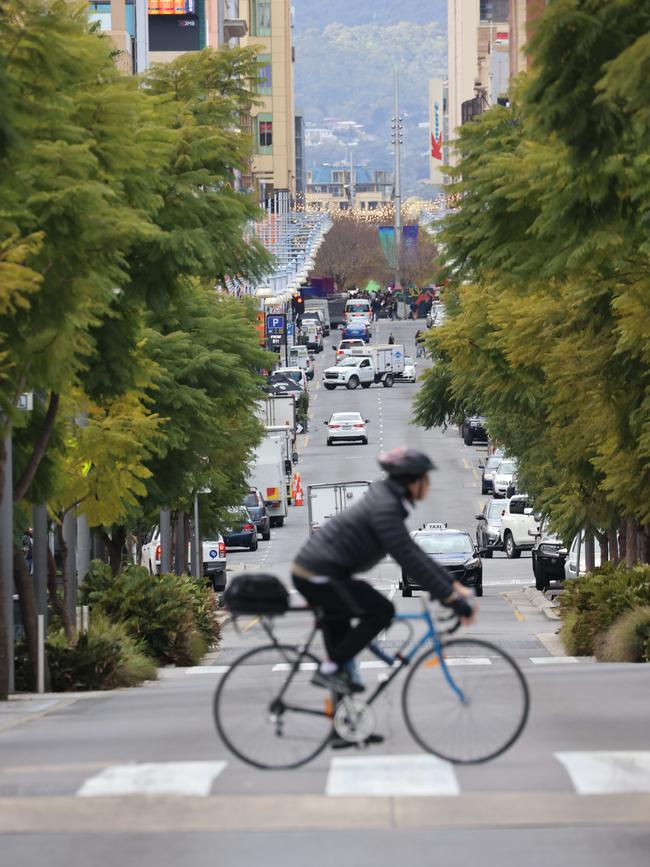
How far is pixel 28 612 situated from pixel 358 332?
12701cm

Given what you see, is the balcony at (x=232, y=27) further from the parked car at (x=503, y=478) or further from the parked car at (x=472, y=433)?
the parked car at (x=503, y=478)

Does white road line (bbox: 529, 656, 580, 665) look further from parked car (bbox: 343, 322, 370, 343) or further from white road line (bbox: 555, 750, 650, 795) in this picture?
parked car (bbox: 343, 322, 370, 343)

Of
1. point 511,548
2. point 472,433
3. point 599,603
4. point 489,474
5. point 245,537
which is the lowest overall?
point 511,548

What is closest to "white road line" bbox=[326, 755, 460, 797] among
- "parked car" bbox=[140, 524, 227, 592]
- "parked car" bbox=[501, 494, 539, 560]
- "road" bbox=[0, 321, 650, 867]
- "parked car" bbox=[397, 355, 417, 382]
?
"road" bbox=[0, 321, 650, 867]

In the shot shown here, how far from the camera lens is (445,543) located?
157ft

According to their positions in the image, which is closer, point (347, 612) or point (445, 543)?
point (347, 612)

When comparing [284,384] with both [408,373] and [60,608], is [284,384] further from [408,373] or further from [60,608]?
[60,608]

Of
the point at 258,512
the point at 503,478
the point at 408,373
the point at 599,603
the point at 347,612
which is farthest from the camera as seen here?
the point at 408,373

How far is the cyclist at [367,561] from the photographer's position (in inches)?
368

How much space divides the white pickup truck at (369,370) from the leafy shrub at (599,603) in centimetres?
9254

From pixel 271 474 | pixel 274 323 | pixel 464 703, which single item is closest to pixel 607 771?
pixel 464 703

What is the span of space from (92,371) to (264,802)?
13.3m

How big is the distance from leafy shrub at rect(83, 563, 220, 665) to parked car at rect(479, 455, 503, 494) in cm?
5024

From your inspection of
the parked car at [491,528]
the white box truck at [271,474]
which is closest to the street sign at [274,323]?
the white box truck at [271,474]
